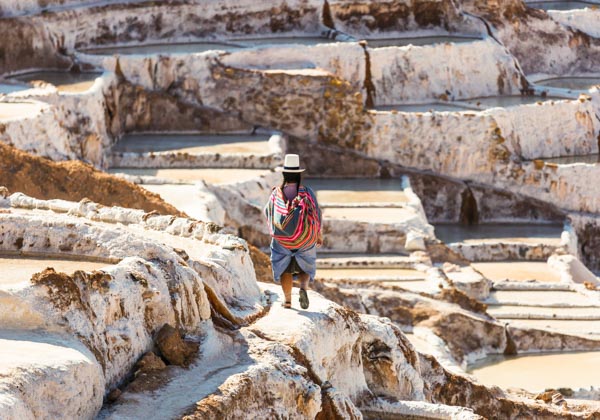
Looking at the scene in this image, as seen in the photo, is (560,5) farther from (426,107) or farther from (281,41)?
(281,41)

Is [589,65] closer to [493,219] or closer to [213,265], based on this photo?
[493,219]

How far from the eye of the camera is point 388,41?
1521 inches

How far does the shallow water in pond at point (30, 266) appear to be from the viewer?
10.5 meters

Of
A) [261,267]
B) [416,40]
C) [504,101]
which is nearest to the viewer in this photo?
[261,267]

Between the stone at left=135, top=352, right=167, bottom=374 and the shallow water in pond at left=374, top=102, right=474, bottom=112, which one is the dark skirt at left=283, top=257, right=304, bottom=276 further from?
the shallow water in pond at left=374, top=102, right=474, bottom=112

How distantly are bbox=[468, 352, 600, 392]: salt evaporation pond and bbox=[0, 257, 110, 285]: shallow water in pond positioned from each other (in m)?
9.62

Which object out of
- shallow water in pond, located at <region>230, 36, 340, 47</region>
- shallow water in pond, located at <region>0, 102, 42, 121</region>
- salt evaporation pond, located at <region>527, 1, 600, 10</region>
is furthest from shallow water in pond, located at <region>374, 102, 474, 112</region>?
shallow water in pond, located at <region>0, 102, 42, 121</region>

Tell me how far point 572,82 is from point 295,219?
96.9ft

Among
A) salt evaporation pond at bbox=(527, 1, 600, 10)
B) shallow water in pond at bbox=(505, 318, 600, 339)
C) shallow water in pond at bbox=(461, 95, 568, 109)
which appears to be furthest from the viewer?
salt evaporation pond at bbox=(527, 1, 600, 10)

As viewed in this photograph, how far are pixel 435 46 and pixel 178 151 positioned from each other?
9.40 meters

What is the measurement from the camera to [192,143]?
3234cm

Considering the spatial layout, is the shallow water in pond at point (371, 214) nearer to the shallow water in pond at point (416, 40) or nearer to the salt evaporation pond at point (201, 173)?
the salt evaporation pond at point (201, 173)

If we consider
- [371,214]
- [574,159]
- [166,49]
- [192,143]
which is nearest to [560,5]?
[574,159]

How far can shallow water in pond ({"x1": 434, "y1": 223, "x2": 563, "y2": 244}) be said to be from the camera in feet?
109
